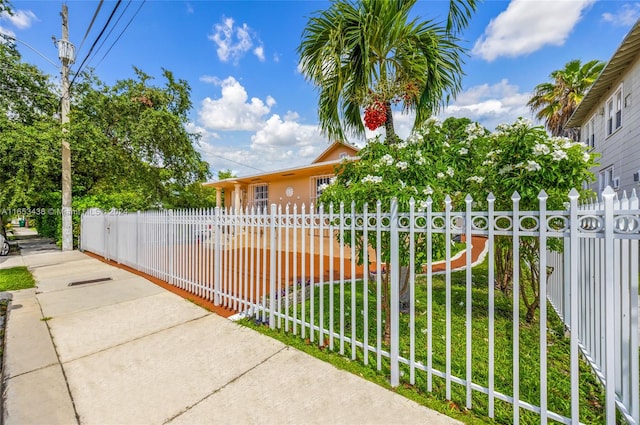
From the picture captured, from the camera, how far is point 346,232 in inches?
127

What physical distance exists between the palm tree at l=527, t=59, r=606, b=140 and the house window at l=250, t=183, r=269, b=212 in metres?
15.5

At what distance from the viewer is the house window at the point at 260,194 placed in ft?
52.3

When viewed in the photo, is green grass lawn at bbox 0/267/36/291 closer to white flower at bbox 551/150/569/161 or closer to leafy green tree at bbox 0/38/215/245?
leafy green tree at bbox 0/38/215/245

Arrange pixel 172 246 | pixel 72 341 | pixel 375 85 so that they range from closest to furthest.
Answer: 1. pixel 72 341
2. pixel 375 85
3. pixel 172 246

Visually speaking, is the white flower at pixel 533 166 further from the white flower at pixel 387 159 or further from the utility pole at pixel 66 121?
the utility pole at pixel 66 121

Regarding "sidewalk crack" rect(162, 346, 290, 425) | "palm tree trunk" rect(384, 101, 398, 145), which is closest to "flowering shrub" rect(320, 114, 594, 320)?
"palm tree trunk" rect(384, 101, 398, 145)

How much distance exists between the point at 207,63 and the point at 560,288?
12.9m

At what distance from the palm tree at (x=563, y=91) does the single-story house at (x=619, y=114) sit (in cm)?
276

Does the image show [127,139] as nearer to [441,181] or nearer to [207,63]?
[207,63]

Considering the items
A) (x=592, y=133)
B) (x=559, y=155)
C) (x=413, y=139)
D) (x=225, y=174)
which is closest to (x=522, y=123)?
(x=559, y=155)

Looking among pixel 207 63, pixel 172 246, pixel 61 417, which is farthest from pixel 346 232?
pixel 207 63

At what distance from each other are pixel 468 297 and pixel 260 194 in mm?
14905

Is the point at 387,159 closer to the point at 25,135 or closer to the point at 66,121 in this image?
the point at 25,135

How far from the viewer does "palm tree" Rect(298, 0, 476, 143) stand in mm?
3611
